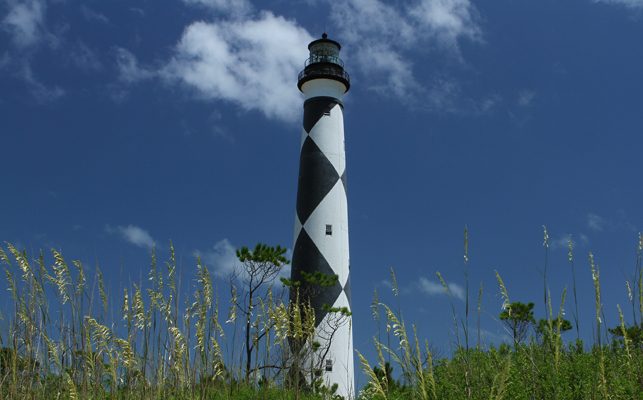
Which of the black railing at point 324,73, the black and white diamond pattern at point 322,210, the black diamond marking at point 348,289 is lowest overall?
the black diamond marking at point 348,289

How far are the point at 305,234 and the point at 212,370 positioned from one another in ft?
38.0

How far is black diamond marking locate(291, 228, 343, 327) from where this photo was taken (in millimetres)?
14656

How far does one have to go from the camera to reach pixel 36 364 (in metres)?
4.39

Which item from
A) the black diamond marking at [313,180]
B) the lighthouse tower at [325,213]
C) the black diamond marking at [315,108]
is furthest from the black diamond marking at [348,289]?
the black diamond marking at [315,108]

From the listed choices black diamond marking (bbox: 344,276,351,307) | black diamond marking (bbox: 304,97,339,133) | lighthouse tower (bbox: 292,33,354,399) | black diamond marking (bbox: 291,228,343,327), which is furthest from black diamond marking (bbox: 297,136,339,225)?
black diamond marking (bbox: 344,276,351,307)

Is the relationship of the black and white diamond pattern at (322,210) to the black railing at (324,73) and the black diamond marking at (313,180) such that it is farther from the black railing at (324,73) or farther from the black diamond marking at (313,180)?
the black railing at (324,73)

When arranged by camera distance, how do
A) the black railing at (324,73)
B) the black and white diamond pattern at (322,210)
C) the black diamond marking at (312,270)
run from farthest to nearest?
the black railing at (324,73), the black and white diamond pattern at (322,210), the black diamond marking at (312,270)

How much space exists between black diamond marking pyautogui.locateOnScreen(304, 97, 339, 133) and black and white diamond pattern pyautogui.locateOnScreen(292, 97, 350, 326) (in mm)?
28

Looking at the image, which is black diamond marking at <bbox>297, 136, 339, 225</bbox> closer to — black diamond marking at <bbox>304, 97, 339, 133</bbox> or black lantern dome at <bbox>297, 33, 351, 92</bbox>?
black diamond marking at <bbox>304, 97, 339, 133</bbox>

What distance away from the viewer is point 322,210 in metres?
15.5

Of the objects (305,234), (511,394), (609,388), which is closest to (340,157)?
(305,234)

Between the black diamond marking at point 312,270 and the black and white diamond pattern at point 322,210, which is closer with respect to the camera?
the black diamond marking at point 312,270

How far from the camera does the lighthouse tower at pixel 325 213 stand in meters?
14.7

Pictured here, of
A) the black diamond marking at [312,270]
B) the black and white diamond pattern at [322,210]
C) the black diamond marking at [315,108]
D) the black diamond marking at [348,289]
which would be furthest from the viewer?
the black diamond marking at [315,108]
